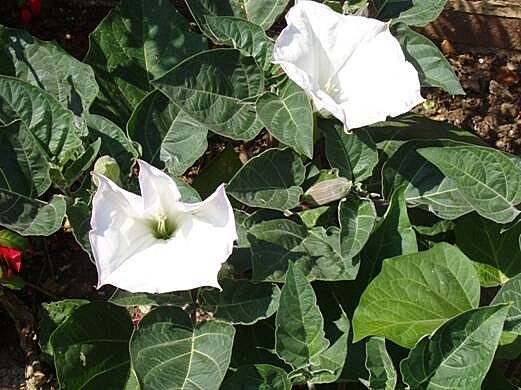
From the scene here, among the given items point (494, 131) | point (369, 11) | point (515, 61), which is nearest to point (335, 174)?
point (369, 11)

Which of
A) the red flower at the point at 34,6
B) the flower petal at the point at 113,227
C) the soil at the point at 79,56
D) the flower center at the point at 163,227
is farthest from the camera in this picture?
the red flower at the point at 34,6

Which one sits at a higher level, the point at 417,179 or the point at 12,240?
the point at 417,179

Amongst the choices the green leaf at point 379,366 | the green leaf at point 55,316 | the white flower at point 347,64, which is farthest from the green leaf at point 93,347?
the white flower at point 347,64

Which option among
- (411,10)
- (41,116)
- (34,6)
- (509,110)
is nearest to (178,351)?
(41,116)

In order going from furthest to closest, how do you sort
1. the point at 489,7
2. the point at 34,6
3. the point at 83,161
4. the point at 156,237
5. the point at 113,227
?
the point at 489,7 → the point at 34,6 → the point at 83,161 → the point at 156,237 → the point at 113,227

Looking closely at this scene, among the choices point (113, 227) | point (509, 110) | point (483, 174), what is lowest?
point (509, 110)

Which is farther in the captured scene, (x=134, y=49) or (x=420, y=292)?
(x=134, y=49)

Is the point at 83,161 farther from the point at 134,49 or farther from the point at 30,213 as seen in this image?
the point at 134,49

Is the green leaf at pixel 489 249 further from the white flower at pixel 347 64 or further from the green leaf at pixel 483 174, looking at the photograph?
the white flower at pixel 347 64
